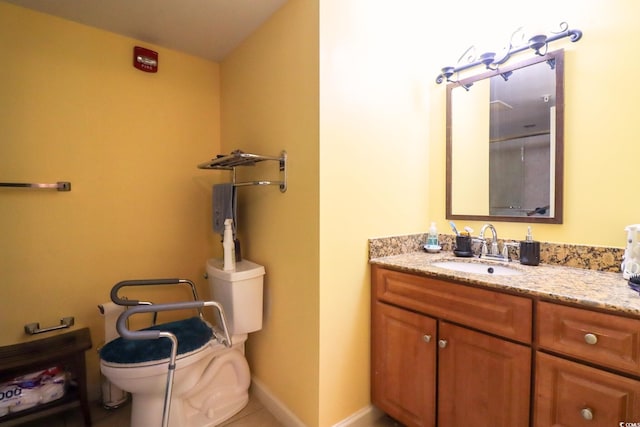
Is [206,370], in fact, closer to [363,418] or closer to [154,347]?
[154,347]

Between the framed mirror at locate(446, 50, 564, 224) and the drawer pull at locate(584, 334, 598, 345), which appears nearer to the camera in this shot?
the drawer pull at locate(584, 334, 598, 345)

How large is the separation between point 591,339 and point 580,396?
0.62 feet

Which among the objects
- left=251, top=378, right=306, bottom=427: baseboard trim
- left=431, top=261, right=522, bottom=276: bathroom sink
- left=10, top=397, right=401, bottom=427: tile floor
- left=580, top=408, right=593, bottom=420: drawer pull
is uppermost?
left=431, top=261, right=522, bottom=276: bathroom sink

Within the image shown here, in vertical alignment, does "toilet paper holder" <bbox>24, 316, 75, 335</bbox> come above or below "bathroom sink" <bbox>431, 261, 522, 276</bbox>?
below

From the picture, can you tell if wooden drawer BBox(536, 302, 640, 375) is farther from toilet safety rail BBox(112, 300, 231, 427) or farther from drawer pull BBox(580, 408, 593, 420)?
toilet safety rail BBox(112, 300, 231, 427)

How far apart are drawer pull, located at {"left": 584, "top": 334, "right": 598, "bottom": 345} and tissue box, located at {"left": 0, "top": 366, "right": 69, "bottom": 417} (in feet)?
7.62

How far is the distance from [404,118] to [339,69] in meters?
0.54

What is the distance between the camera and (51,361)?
1.41 m

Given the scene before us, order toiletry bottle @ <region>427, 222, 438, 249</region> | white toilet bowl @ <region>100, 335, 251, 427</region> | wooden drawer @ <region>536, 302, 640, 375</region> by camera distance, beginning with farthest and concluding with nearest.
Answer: toiletry bottle @ <region>427, 222, 438, 249</region> < white toilet bowl @ <region>100, 335, 251, 427</region> < wooden drawer @ <region>536, 302, 640, 375</region>

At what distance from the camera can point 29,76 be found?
154cm

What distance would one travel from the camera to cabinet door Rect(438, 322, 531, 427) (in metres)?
1.02

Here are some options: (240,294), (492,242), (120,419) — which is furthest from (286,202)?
(120,419)

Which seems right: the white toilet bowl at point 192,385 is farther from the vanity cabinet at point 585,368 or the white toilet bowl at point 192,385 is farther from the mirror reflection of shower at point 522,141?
the mirror reflection of shower at point 522,141

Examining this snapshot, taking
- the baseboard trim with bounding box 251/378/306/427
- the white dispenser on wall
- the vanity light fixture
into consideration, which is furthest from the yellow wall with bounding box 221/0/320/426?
the white dispenser on wall
